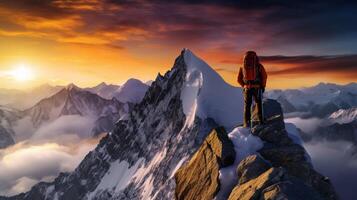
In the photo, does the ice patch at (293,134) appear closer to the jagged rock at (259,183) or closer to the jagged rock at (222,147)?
the jagged rock at (222,147)

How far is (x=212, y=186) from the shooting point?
26.2 m

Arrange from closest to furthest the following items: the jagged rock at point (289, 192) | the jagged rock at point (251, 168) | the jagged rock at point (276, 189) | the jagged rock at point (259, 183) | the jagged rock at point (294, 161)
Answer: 1. the jagged rock at point (289, 192)
2. the jagged rock at point (276, 189)
3. the jagged rock at point (259, 183)
4. the jagged rock at point (251, 168)
5. the jagged rock at point (294, 161)

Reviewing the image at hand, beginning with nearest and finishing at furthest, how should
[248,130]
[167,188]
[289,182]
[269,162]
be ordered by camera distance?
[289,182], [269,162], [248,130], [167,188]

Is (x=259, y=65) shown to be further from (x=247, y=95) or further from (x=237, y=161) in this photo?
(x=237, y=161)

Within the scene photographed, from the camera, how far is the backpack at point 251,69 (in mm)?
29547

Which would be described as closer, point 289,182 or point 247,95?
point 289,182

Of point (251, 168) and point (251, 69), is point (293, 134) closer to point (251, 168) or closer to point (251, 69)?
point (251, 69)

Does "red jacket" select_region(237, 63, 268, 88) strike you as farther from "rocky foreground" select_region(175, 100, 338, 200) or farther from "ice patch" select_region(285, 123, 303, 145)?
"ice patch" select_region(285, 123, 303, 145)

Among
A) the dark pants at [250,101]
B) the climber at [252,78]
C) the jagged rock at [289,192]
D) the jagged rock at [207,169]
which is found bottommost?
the jagged rock at [207,169]

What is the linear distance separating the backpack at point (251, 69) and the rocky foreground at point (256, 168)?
286 centimetres

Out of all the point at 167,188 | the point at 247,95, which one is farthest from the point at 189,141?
the point at 247,95

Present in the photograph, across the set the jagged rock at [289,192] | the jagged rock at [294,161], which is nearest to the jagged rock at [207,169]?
the jagged rock at [294,161]

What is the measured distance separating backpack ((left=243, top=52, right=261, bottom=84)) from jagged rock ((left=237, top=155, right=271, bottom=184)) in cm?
660

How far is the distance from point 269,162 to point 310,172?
103 inches
